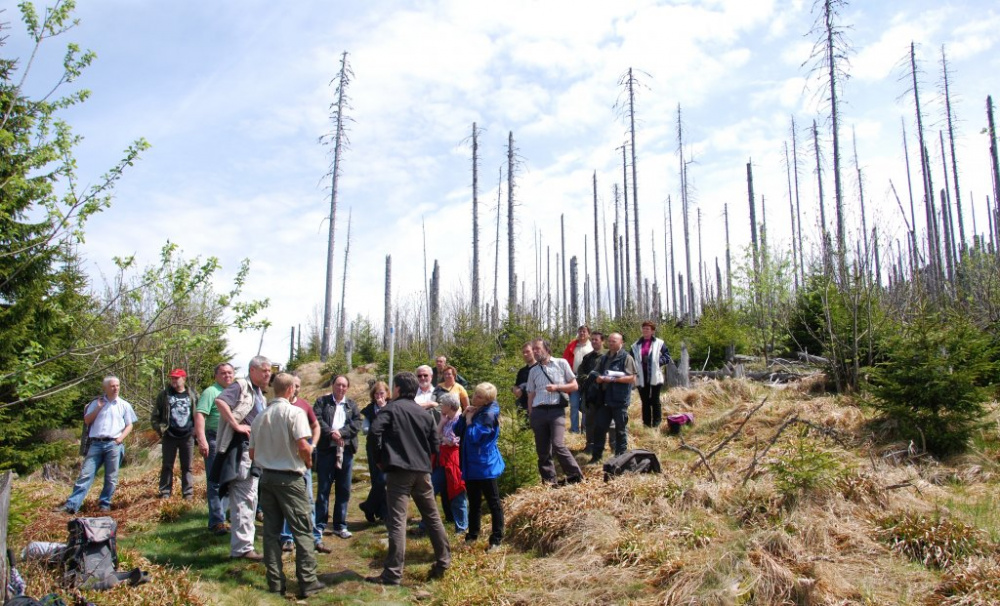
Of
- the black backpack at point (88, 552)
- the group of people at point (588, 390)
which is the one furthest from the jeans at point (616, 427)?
the black backpack at point (88, 552)

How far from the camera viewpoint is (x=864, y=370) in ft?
31.3

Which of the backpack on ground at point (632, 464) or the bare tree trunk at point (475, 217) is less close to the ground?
the bare tree trunk at point (475, 217)

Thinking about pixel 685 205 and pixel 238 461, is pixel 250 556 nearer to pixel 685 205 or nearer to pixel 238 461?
pixel 238 461

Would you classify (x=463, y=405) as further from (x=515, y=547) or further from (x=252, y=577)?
(x=252, y=577)

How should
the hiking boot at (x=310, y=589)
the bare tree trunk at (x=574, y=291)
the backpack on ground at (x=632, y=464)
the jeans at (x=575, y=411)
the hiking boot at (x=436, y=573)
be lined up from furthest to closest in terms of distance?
the bare tree trunk at (x=574, y=291), the jeans at (x=575, y=411), the backpack on ground at (x=632, y=464), the hiking boot at (x=436, y=573), the hiking boot at (x=310, y=589)

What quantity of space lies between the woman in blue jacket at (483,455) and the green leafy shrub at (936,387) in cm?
490

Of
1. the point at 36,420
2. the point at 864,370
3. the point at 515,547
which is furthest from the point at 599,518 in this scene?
the point at 36,420

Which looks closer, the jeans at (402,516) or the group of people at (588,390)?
the jeans at (402,516)

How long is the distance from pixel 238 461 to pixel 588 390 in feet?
14.4

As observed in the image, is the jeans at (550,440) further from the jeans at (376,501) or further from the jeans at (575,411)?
the jeans at (575,411)

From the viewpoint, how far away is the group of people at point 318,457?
18.0ft

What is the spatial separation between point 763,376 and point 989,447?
19.9 feet

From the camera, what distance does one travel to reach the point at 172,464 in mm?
8602

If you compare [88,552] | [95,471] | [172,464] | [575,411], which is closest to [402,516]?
[88,552]
